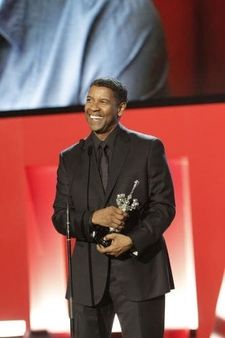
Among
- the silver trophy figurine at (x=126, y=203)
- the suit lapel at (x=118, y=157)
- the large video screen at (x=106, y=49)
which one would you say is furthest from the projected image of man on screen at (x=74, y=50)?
the silver trophy figurine at (x=126, y=203)

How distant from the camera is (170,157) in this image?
3.01 metres

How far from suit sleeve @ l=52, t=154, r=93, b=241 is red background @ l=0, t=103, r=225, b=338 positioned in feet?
3.46

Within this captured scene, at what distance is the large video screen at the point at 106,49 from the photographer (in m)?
2.94

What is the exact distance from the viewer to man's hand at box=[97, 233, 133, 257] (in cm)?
186

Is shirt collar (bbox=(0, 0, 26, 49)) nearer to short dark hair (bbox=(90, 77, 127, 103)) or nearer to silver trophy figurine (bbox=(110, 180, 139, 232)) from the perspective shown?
short dark hair (bbox=(90, 77, 127, 103))

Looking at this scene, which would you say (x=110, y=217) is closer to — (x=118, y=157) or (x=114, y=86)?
(x=118, y=157)

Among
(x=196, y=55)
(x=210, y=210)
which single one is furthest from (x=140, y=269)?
(x=196, y=55)

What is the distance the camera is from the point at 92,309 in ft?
6.36

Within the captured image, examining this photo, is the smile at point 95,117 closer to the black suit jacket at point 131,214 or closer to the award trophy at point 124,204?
the black suit jacket at point 131,214

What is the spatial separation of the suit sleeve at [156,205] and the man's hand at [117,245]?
Result: 2 cm

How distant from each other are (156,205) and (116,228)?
0.51 feet

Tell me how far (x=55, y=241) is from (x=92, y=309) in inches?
48.1

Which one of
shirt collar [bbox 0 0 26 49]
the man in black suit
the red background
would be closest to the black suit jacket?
the man in black suit

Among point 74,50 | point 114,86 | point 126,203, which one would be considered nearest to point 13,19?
point 74,50
